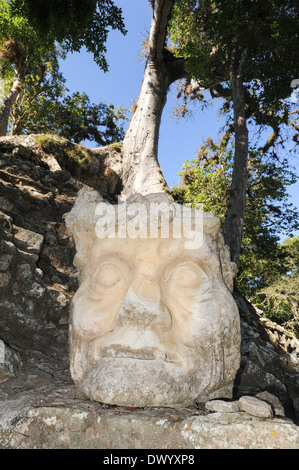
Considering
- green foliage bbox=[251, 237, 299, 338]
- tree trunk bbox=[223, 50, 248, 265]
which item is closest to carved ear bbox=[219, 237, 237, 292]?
tree trunk bbox=[223, 50, 248, 265]

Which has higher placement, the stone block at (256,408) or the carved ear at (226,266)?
the carved ear at (226,266)

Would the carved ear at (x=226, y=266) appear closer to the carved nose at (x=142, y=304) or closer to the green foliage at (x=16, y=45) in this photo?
the carved nose at (x=142, y=304)

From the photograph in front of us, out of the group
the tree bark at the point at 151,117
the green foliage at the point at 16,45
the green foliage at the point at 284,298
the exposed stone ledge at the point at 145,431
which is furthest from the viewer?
the green foliage at the point at 16,45

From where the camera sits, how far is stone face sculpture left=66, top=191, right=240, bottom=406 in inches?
59.8

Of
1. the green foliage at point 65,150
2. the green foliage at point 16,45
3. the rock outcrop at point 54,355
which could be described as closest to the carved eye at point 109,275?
the rock outcrop at point 54,355

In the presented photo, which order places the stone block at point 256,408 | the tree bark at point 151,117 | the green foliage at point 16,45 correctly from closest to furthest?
the stone block at point 256,408, the tree bark at point 151,117, the green foliage at point 16,45

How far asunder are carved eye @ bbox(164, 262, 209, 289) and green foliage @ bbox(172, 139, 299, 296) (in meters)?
8.15

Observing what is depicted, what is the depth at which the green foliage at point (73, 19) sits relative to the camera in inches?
203

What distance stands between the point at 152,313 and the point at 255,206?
382 inches

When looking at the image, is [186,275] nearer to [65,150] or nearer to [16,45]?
[65,150]

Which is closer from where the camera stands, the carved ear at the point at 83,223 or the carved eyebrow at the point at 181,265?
the carved eyebrow at the point at 181,265

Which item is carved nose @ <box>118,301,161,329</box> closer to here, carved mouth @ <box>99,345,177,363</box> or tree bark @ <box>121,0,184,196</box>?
carved mouth @ <box>99,345,177,363</box>

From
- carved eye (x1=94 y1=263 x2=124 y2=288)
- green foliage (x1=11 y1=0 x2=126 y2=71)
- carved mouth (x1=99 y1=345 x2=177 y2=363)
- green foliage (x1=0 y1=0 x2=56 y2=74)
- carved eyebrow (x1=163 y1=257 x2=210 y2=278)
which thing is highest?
green foliage (x1=0 y1=0 x2=56 y2=74)

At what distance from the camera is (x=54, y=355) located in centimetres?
278
